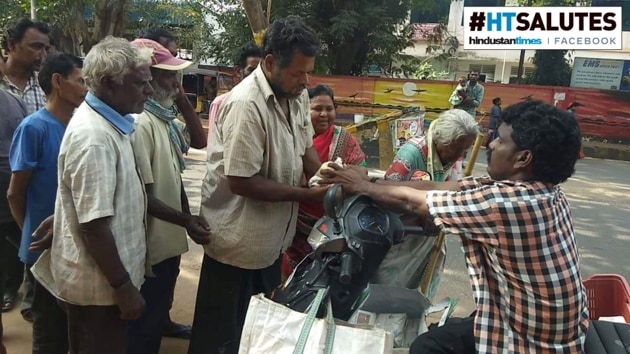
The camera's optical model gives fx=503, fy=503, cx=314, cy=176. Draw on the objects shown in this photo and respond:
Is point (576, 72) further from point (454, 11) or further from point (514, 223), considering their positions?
point (514, 223)

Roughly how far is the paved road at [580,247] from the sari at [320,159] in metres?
0.88

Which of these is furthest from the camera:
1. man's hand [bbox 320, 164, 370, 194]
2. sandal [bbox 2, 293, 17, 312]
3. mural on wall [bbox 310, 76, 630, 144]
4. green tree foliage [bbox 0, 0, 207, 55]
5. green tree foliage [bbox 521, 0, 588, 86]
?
green tree foliage [bbox 521, 0, 588, 86]

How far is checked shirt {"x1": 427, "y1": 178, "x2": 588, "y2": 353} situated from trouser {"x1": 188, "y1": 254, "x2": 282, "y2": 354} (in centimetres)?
103

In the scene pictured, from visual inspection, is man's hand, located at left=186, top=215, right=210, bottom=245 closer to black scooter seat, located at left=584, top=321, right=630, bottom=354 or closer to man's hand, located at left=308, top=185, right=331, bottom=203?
man's hand, located at left=308, top=185, right=331, bottom=203

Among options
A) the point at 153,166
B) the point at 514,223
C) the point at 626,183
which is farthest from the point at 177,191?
the point at 626,183

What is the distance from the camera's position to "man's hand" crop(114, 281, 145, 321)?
1.75 metres

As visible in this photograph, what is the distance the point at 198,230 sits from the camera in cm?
Result: 213

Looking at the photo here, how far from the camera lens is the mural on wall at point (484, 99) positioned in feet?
42.3

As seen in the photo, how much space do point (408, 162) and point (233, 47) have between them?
1335 cm

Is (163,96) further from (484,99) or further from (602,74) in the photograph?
(602,74)

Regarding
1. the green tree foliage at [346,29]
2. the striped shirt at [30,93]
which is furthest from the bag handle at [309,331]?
the green tree foliage at [346,29]

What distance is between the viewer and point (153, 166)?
215 cm

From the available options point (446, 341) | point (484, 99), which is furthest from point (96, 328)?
point (484, 99)
